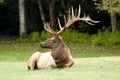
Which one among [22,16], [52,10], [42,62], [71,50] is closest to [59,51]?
[42,62]

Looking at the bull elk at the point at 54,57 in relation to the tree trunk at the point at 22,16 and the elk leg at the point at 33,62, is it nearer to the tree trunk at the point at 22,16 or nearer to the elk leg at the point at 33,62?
the elk leg at the point at 33,62

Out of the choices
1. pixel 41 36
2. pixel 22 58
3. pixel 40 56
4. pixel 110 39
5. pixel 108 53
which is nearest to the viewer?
pixel 40 56

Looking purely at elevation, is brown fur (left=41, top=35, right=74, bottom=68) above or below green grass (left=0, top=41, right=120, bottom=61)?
above

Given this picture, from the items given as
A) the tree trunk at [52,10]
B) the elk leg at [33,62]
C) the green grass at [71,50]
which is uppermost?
the elk leg at [33,62]

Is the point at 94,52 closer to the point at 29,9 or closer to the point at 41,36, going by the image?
the point at 41,36

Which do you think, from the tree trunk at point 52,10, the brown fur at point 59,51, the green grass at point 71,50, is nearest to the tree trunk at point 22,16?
the tree trunk at point 52,10

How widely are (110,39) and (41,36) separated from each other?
630 cm

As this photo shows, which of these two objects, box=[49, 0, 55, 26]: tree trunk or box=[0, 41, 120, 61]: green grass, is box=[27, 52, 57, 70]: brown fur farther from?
box=[49, 0, 55, 26]: tree trunk

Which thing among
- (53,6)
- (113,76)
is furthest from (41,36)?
(113,76)

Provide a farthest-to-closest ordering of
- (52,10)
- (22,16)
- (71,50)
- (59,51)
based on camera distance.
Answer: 1. (52,10)
2. (22,16)
3. (71,50)
4. (59,51)

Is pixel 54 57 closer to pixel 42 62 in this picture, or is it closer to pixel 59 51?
pixel 59 51

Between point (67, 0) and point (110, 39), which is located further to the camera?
point (67, 0)

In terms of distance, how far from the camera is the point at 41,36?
121 ft

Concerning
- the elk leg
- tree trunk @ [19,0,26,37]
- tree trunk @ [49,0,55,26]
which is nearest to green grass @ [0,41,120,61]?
tree trunk @ [19,0,26,37]
